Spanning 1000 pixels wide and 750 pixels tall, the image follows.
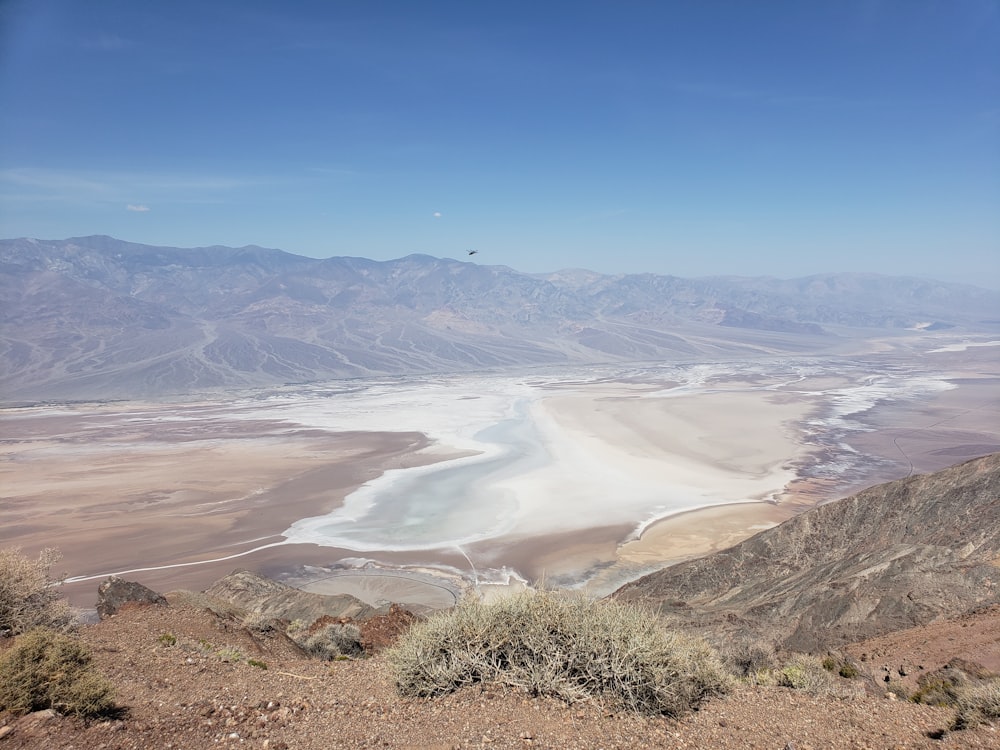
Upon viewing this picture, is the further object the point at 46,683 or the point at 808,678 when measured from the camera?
the point at 808,678

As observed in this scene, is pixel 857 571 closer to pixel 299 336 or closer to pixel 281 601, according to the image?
pixel 281 601

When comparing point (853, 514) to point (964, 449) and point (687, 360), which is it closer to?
point (964, 449)

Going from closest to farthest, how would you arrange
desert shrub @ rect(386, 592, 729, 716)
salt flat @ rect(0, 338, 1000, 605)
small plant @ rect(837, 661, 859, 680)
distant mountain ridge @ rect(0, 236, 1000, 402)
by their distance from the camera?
desert shrub @ rect(386, 592, 729, 716), small plant @ rect(837, 661, 859, 680), salt flat @ rect(0, 338, 1000, 605), distant mountain ridge @ rect(0, 236, 1000, 402)

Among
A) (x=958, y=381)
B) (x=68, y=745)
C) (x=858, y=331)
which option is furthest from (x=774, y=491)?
(x=858, y=331)

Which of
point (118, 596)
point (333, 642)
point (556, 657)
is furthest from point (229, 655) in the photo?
point (118, 596)

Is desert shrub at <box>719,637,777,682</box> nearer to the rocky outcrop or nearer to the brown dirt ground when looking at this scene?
the brown dirt ground

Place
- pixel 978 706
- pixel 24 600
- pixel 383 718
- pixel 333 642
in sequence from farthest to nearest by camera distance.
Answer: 1. pixel 333 642
2. pixel 24 600
3. pixel 978 706
4. pixel 383 718

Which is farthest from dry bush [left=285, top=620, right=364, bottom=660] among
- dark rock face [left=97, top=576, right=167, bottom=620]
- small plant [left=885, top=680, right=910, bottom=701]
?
small plant [left=885, top=680, right=910, bottom=701]
